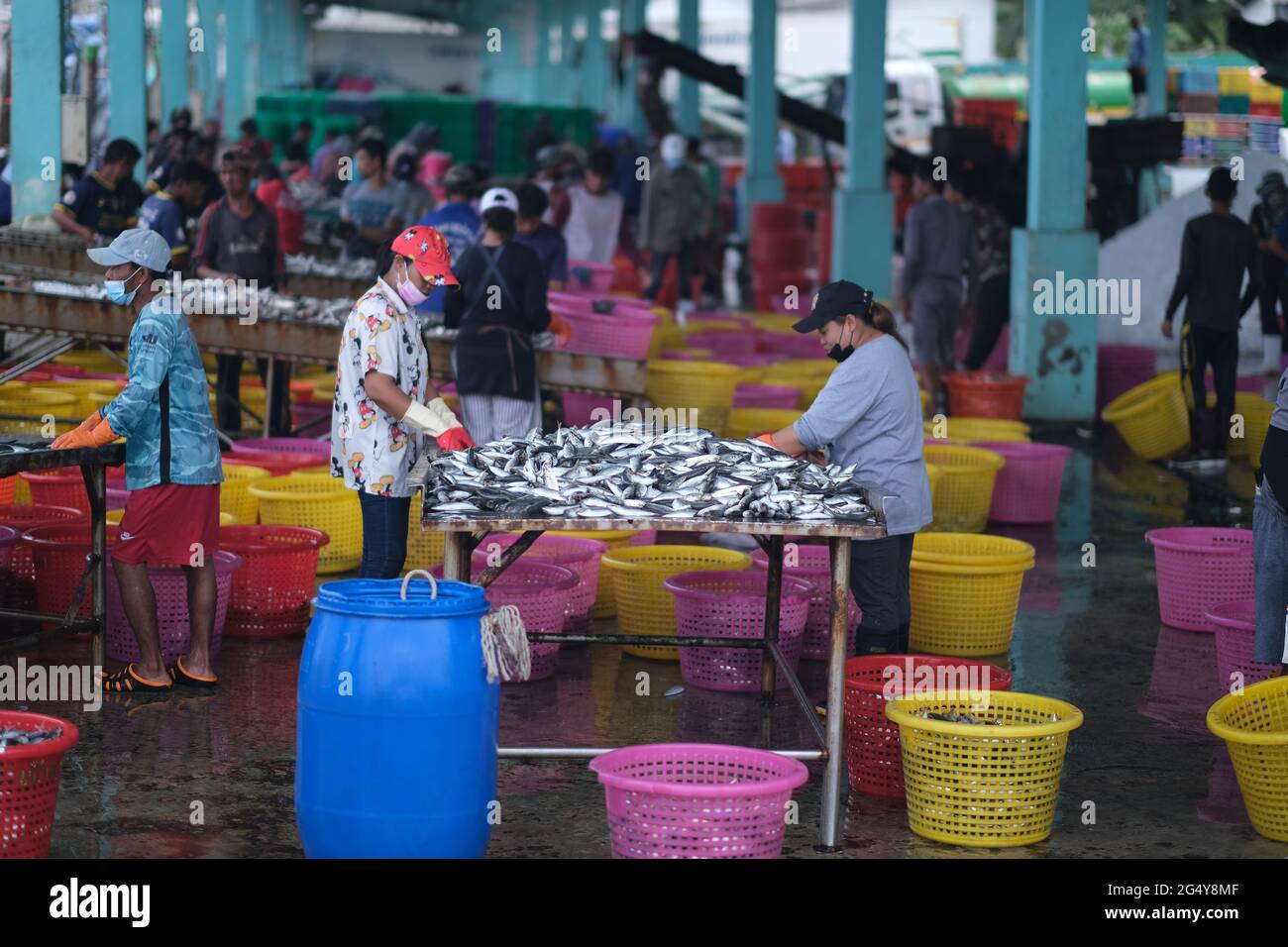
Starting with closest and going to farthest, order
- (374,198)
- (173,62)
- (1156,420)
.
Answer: (1156,420) < (374,198) < (173,62)

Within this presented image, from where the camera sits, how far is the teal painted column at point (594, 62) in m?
46.0

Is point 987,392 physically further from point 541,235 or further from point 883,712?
point 883,712

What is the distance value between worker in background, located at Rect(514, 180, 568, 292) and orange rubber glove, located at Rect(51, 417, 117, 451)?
5.02m

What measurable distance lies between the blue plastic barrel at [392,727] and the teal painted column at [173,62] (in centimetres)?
2123

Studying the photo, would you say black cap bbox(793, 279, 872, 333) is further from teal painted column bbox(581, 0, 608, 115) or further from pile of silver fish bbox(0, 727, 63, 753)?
teal painted column bbox(581, 0, 608, 115)

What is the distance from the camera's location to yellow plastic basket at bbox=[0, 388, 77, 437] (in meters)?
11.0

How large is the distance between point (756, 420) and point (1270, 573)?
18.8 feet

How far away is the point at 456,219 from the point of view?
37.7 feet

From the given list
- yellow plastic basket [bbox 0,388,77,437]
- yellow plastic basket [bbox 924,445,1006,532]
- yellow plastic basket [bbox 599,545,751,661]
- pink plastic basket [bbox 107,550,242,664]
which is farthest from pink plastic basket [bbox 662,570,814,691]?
yellow plastic basket [bbox 0,388,77,437]

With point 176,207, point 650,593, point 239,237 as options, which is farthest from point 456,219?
point 650,593

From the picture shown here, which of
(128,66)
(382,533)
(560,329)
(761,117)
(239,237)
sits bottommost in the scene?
(382,533)

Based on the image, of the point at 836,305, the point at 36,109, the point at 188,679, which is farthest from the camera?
the point at 36,109

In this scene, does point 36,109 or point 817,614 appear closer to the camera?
point 817,614
